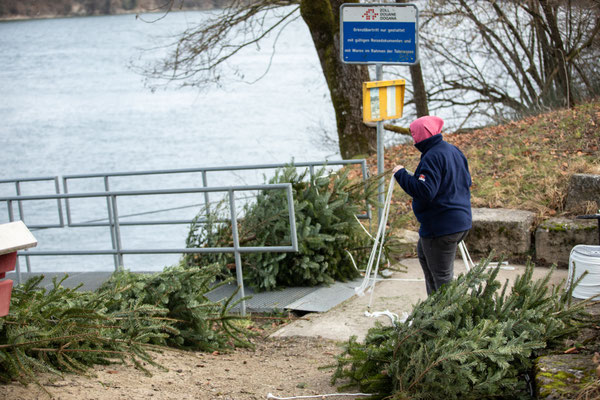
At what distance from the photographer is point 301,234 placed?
6.44 metres

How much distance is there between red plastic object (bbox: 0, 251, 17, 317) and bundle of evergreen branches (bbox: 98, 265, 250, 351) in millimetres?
1481

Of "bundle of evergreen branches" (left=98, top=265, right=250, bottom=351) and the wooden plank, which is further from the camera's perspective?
"bundle of evergreen branches" (left=98, top=265, right=250, bottom=351)

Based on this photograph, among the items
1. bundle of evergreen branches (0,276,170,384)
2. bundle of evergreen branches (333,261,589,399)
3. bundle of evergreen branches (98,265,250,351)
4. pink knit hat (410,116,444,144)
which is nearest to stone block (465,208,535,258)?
pink knit hat (410,116,444,144)

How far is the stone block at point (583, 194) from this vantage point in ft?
23.2

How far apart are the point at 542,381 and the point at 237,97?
4039 centimetres

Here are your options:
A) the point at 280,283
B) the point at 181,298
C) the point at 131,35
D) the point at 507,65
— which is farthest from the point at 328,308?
the point at 131,35

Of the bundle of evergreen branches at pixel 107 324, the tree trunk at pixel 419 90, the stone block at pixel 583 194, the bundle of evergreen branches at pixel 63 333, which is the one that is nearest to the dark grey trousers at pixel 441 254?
the bundle of evergreen branches at pixel 107 324

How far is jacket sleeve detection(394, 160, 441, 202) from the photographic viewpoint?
4441mm

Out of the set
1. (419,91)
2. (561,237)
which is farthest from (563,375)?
(419,91)

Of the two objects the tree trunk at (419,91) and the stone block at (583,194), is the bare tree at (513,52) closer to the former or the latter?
the tree trunk at (419,91)

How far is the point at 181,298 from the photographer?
15.9ft

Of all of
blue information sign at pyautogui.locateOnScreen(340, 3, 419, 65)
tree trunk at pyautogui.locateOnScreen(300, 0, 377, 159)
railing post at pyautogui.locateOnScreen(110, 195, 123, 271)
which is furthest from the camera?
tree trunk at pyautogui.locateOnScreen(300, 0, 377, 159)

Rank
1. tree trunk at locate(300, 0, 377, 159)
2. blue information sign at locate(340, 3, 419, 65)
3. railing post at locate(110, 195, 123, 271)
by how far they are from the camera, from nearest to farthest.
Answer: railing post at locate(110, 195, 123, 271) < blue information sign at locate(340, 3, 419, 65) < tree trunk at locate(300, 0, 377, 159)

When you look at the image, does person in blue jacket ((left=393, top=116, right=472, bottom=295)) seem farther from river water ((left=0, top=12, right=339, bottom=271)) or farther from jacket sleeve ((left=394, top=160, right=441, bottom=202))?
river water ((left=0, top=12, right=339, bottom=271))
